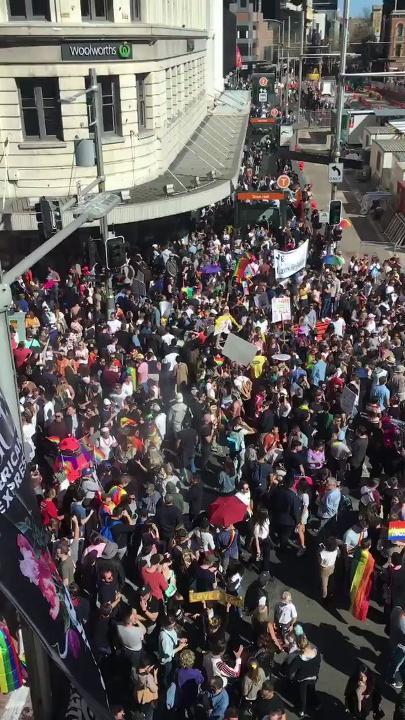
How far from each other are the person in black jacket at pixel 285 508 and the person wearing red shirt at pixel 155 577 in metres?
2.19

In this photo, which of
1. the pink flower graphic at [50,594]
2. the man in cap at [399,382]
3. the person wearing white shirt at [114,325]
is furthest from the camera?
the person wearing white shirt at [114,325]

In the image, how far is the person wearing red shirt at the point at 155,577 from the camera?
8.47 metres

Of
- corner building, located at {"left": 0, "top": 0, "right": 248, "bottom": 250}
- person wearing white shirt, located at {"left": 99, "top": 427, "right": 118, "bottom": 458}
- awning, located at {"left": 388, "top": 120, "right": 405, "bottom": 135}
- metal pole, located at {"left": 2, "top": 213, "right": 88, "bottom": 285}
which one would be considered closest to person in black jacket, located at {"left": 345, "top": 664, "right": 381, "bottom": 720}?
person wearing white shirt, located at {"left": 99, "top": 427, "right": 118, "bottom": 458}

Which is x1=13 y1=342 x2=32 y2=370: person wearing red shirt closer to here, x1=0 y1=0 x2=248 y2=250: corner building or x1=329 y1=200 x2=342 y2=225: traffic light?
x1=0 y1=0 x2=248 y2=250: corner building

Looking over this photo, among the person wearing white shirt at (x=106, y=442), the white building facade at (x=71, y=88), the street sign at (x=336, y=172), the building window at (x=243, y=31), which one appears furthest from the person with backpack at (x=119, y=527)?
the building window at (x=243, y=31)

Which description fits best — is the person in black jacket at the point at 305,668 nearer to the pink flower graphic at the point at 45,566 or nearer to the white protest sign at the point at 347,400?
the pink flower graphic at the point at 45,566

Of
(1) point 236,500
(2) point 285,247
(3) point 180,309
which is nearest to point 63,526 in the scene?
(1) point 236,500

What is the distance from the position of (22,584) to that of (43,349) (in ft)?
35.6

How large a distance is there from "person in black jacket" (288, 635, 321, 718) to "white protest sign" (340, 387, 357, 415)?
5394mm

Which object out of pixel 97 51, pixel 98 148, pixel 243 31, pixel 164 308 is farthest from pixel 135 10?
pixel 243 31

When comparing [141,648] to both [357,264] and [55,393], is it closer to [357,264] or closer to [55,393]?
[55,393]

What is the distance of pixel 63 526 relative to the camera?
9719 mm

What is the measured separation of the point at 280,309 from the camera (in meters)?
16.3

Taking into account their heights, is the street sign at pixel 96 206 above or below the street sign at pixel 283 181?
above
